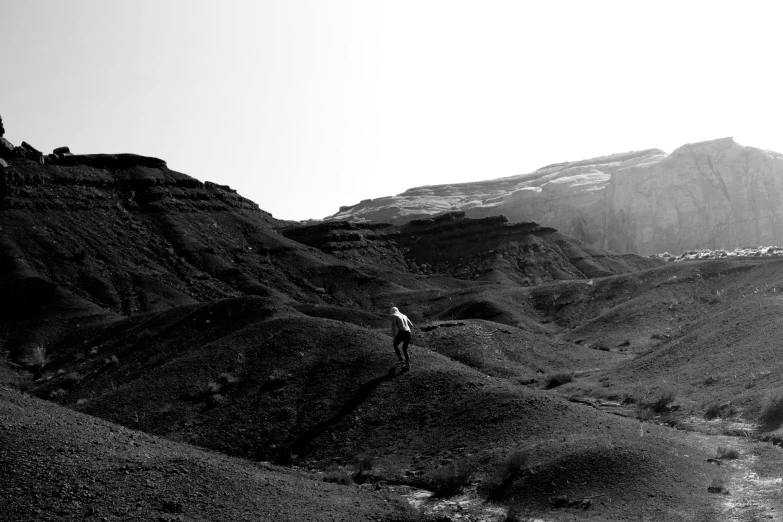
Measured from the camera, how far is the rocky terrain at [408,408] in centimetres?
1230

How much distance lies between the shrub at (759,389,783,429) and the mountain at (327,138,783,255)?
379 feet

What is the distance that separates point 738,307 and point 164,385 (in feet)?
72.6

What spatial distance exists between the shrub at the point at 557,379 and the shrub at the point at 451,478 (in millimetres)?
14138

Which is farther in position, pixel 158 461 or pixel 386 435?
pixel 386 435

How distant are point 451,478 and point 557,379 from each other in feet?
50.8

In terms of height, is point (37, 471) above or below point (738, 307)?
above

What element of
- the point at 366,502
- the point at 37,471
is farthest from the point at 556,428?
the point at 37,471

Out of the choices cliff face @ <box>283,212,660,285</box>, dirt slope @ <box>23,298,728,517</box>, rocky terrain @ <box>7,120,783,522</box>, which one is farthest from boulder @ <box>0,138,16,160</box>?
dirt slope @ <box>23,298,728,517</box>

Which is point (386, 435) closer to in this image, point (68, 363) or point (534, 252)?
point (68, 363)

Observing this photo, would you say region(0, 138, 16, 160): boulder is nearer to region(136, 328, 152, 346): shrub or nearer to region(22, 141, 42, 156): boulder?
region(22, 141, 42, 156): boulder

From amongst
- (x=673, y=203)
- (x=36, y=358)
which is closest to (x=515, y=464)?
(x=36, y=358)

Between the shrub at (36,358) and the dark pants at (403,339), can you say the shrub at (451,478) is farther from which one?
the shrub at (36,358)

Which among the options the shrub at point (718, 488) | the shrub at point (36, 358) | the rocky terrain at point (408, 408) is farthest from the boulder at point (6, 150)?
the shrub at point (718, 488)

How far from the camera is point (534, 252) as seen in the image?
106938 mm
